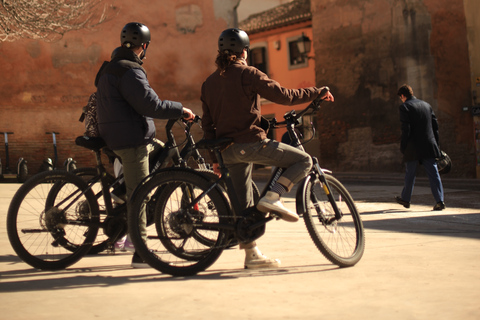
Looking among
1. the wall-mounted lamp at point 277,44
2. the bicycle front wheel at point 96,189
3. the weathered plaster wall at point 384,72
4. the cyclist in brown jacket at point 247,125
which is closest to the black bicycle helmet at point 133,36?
the cyclist in brown jacket at point 247,125

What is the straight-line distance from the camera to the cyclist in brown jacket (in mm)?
4929

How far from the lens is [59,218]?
502cm

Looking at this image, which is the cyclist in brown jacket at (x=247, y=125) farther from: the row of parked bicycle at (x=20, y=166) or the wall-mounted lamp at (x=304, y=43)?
the wall-mounted lamp at (x=304, y=43)

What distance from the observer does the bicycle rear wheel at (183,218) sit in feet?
15.5

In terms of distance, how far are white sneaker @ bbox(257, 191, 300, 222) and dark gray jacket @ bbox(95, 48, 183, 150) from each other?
880 mm

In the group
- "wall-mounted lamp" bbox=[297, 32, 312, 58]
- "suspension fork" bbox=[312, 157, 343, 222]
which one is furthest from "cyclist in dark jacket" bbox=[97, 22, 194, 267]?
"wall-mounted lamp" bbox=[297, 32, 312, 58]

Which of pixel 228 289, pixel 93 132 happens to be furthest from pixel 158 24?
pixel 228 289

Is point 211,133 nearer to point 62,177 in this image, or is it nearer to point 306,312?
point 62,177

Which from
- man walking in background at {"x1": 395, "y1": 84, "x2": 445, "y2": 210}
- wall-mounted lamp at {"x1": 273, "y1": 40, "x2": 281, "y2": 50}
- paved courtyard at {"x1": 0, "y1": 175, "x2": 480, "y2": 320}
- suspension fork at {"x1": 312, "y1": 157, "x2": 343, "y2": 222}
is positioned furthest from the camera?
wall-mounted lamp at {"x1": 273, "y1": 40, "x2": 281, "y2": 50}

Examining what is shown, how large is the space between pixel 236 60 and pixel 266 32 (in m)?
30.2

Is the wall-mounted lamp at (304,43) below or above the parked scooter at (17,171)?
above

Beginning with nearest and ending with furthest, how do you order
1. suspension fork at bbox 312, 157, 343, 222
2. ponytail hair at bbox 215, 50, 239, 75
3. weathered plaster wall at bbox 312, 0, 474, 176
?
1. ponytail hair at bbox 215, 50, 239, 75
2. suspension fork at bbox 312, 157, 343, 222
3. weathered plaster wall at bbox 312, 0, 474, 176

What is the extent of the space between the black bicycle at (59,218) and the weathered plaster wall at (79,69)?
14420 millimetres

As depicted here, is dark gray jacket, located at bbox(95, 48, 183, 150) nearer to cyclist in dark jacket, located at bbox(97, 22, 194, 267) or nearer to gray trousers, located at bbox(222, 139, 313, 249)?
cyclist in dark jacket, located at bbox(97, 22, 194, 267)
